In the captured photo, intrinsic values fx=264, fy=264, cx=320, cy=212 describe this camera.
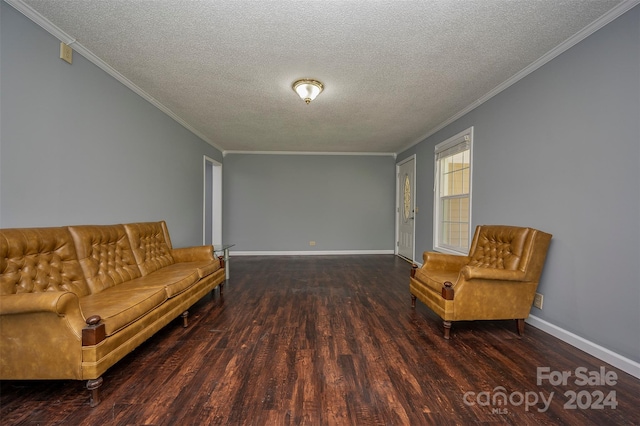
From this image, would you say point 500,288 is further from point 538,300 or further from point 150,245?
point 150,245

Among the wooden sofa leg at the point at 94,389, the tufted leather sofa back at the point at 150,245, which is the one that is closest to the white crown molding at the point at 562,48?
the wooden sofa leg at the point at 94,389

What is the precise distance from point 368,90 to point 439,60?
84 cm

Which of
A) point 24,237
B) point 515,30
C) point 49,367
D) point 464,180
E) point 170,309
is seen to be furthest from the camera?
point 464,180

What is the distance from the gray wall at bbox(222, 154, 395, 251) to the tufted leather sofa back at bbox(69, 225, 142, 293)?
3.60m

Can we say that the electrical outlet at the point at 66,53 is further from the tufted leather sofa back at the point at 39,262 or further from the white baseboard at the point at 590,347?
the white baseboard at the point at 590,347

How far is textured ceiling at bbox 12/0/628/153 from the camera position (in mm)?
1862

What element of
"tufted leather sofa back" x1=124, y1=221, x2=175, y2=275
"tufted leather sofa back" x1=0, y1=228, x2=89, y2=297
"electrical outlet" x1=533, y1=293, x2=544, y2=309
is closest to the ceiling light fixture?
"tufted leather sofa back" x1=124, y1=221, x2=175, y2=275

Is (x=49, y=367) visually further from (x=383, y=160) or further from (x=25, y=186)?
(x=383, y=160)

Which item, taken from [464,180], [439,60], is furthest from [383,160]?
[439,60]

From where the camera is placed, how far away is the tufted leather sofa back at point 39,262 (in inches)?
63.8

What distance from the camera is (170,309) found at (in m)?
2.23

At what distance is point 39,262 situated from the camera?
1810 millimetres

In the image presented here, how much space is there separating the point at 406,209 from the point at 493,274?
375 cm

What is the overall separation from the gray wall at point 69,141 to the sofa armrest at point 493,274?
3433mm
